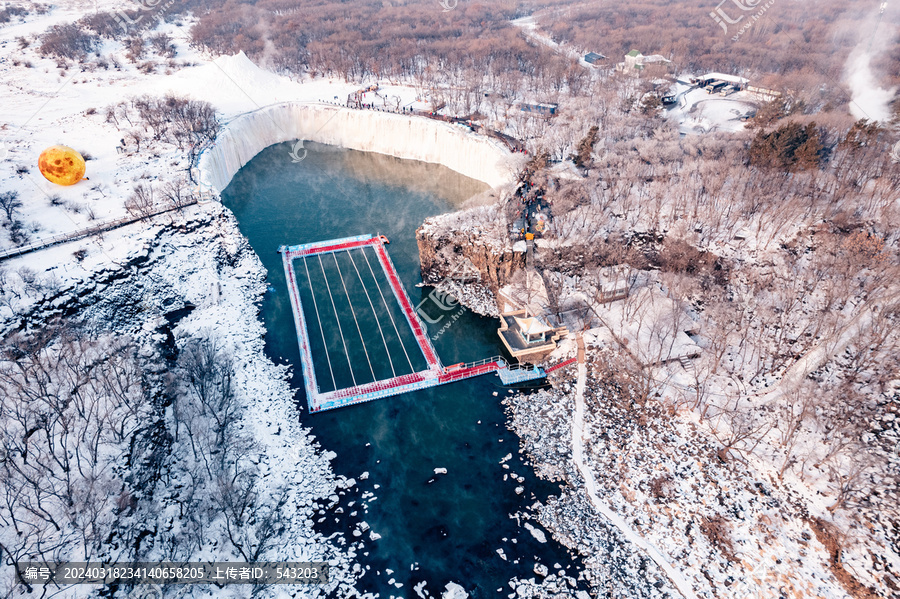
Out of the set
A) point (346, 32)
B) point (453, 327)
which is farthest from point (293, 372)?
point (346, 32)

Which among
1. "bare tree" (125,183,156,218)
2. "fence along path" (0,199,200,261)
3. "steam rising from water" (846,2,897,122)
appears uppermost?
"steam rising from water" (846,2,897,122)

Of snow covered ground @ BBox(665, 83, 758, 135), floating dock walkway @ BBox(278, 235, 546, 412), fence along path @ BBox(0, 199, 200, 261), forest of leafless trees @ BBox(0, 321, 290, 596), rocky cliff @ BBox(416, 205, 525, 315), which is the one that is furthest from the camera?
snow covered ground @ BBox(665, 83, 758, 135)

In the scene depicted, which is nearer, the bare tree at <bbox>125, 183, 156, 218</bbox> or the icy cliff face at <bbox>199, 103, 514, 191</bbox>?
the bare tree at <bbox>125, 183, 156, 218</bbox>

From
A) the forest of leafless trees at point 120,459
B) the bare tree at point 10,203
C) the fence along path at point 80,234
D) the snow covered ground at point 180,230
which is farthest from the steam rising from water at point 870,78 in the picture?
the bare tree at point 10,203

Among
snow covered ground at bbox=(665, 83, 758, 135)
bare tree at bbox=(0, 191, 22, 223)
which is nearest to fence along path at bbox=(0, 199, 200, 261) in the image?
bare tree at bbox=(0, 191, 22, 223)

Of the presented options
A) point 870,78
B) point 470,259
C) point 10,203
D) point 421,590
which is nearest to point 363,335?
point 470,259

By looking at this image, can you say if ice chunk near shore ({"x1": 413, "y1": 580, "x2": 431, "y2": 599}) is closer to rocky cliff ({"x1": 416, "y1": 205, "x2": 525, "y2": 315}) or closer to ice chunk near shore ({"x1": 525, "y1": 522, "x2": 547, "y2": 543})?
ice chunk near shore ({"x1": 525, "y1": 522, "x2": 547, "y2": 543})
